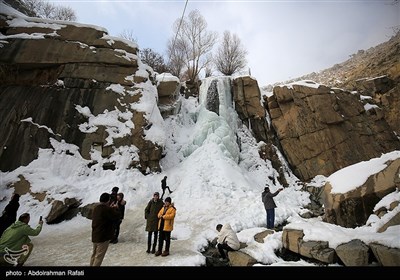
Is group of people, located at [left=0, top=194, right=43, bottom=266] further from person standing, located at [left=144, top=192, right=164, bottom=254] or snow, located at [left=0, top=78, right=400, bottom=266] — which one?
person standing, located at [left=144, top=192, right=164, bottom=254]

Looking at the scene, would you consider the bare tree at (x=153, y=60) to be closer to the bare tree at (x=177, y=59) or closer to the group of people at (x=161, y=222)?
the bare tree at (x=177, y=59)

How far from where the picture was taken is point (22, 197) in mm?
8375

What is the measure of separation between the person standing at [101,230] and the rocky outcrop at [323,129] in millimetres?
13629

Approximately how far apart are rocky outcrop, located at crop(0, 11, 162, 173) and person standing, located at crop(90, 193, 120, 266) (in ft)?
23.3

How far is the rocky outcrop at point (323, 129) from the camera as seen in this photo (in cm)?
1535

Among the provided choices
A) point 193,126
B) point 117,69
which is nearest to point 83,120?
point 117,69

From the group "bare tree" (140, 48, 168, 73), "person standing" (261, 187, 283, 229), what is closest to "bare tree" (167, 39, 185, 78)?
"bare tree" (140, 48, 168, 73)

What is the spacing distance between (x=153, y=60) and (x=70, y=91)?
13607mm

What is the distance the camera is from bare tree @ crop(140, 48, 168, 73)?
931 inches

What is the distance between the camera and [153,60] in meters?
24.2

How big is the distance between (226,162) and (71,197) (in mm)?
7374

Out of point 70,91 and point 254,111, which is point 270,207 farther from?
point 70,91

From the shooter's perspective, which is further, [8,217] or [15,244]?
[8,217]

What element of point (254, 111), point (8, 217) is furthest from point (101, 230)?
point (254, 111)
